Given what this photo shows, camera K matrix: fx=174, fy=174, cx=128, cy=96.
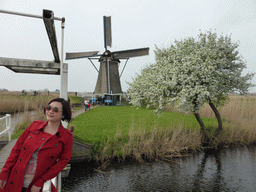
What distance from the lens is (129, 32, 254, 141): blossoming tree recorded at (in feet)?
24.9

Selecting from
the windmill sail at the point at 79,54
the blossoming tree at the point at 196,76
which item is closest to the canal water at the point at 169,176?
the blossoming tree at the point at 196,76

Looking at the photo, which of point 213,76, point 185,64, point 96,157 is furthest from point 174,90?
point 96,157

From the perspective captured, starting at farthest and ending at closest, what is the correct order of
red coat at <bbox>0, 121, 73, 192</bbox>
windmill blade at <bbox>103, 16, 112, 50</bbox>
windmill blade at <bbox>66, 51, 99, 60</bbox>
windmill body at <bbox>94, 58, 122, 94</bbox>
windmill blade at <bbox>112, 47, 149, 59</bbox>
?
windmill blade at <bbox>103, 16, 112, 50</bbox>, windmill blade at <bbox>66, 51, 99, 60</bbox>, windmill body at <bbox>94, 58, 122, 94</bbox>, windmill blade at <bbox>112, 47, 149, 59</bbox>, red coat at <bbox>0, 121, 73, 192</bbox>

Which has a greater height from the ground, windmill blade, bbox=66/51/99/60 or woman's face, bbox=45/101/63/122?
windmill blade, bbox=66/51/99/60

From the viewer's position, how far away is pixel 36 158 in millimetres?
1738

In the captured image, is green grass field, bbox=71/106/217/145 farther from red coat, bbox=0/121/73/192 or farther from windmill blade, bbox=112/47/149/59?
windmill blade, bbox=112/47/149/59

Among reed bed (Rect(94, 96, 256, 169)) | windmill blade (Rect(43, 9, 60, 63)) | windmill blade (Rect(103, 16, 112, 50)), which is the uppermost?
windmill blade (Rect(103, 16, 112, 50))

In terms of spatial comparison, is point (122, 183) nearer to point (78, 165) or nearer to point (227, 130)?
point (78, 165)

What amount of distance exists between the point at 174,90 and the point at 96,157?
4588 mm

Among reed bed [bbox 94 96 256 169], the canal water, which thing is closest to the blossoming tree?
reed bed [bbox 94 96 256 169]

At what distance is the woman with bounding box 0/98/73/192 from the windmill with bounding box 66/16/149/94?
25935 millimetres

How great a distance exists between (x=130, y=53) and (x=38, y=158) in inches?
1071

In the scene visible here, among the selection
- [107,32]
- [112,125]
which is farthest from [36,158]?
[107,32]

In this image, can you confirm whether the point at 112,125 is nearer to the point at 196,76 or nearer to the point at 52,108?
the point at 196,76
